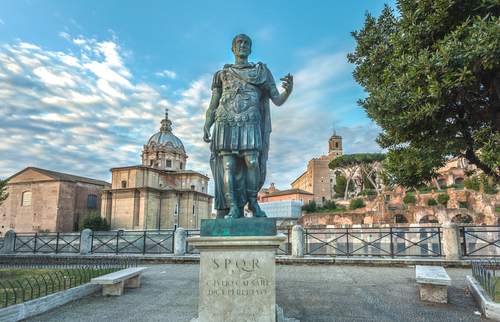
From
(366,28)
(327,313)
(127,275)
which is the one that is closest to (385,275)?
(327,313)

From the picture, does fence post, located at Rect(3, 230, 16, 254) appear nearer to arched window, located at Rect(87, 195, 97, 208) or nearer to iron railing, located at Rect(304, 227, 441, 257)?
iron railing, located at Rect(304, 227, 441, 257)

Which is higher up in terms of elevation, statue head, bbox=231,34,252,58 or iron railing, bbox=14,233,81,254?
statue head, bbox=231,34,252,58

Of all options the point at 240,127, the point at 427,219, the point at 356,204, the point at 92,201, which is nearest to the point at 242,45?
the point at 240,127

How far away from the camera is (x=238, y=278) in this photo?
302 cm

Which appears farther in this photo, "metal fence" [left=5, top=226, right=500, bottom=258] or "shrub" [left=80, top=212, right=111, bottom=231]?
"shrub" [left=80, top=212, right=111, bottom=231]

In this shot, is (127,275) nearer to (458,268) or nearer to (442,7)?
(442,7)

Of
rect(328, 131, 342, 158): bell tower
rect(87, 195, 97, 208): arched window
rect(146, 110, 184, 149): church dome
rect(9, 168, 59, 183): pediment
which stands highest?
rect(328, 131, 342, 158): bell tower

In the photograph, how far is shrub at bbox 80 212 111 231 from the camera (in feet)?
110

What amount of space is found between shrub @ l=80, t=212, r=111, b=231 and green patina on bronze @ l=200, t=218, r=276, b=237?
116 feet

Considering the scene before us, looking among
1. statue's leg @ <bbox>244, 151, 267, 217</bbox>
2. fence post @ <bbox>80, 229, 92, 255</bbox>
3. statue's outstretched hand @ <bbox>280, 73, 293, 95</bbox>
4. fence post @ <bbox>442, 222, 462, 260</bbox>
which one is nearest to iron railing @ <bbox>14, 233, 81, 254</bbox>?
fence post @ <bbox>80, 229, 92, 255</bbox>

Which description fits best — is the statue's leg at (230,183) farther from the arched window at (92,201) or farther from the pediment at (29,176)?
the arched window at (92,201)

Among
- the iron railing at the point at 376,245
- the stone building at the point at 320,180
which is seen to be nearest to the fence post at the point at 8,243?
the iron railing at the point at 376,245

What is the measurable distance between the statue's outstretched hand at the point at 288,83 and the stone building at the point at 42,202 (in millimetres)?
40452

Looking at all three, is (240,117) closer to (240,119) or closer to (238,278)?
(240,119)
